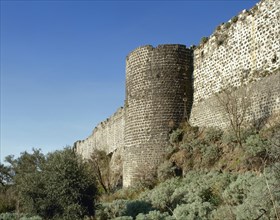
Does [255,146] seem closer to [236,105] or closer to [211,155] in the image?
[236,105]

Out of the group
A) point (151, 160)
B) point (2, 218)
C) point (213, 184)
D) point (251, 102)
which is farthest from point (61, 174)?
point (251, 102)

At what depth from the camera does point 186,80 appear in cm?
2484

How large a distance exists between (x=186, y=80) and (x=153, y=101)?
2386mm

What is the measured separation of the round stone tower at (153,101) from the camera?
2377cm

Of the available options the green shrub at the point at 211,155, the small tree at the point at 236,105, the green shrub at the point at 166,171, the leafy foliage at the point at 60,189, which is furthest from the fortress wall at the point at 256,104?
the leafy foliage at the point at 60,189

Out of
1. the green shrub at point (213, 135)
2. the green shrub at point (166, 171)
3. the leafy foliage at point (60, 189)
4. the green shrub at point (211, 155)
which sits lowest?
the leafy foliage at point (60, 189)

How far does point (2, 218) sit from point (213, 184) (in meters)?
9.18

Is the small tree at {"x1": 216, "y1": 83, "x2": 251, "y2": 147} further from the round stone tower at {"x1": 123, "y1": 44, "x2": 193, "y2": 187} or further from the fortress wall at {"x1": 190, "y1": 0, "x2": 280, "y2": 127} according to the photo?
the round stone tower at {"x1": 123, "y1": 44, "x2": 193, "y2": 187}

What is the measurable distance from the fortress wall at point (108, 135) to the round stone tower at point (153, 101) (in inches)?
380

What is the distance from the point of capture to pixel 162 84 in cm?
2434

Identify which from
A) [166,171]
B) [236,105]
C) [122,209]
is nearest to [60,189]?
[122,209]

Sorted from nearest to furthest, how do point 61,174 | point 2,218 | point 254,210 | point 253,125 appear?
point 254,210
point 61,174
point 2,218
point 253,125

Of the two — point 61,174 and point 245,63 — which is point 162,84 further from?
point 61,174

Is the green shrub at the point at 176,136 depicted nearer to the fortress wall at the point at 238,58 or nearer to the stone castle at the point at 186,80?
the stone castle at the point at 186,80
